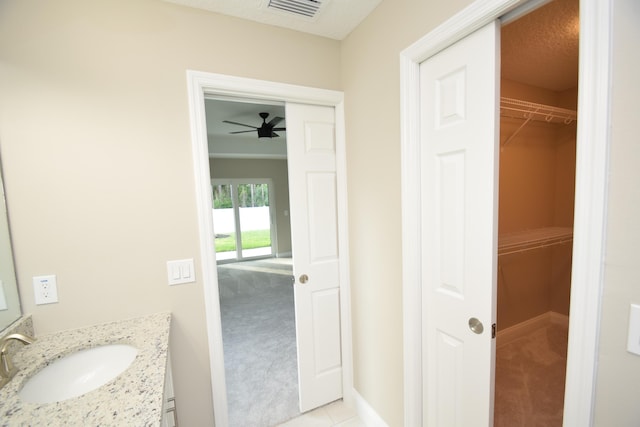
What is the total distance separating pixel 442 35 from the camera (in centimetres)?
114

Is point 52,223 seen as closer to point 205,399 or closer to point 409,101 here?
point 205,399

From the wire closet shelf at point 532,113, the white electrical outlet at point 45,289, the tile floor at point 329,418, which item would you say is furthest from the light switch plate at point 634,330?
the white electrical outlet at point 45,289

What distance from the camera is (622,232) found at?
0.71m

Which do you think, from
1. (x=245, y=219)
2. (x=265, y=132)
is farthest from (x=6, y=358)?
(x=245, y=219)

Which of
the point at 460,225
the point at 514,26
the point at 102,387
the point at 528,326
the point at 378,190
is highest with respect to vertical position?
the point at 514,26

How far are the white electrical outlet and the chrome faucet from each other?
0.38 m

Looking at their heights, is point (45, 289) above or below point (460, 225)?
below

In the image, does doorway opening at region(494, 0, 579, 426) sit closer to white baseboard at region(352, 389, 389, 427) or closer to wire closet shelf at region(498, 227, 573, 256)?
wire closet shelf at region(498, 227, 573, 256)

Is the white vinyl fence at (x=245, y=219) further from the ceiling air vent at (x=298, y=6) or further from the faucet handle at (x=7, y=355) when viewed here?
the faucet handle at (x=7, y=355)

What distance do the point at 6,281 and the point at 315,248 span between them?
1522 mm

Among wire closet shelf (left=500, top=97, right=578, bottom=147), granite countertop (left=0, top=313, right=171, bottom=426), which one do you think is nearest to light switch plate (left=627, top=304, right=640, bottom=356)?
granite countertop (left=0, top=313, right=171, bottom=426)

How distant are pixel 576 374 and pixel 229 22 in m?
2.15

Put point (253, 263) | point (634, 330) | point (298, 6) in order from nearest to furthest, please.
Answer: point (634, 330), point (298, 6), point (253, 263)

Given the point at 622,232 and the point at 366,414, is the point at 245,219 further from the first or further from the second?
the point at 622,232
